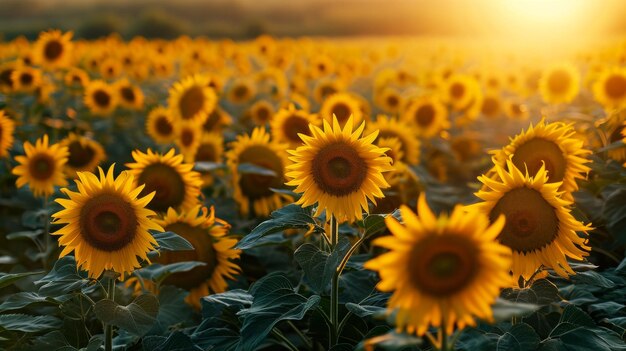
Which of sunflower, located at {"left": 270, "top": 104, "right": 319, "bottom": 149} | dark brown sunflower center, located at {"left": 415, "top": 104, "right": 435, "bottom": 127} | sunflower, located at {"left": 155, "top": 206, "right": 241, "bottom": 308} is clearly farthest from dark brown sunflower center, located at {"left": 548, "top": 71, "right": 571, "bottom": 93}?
sunflower, located at {"left": 155, "top": 206, "right": 241, "bottom": 308}

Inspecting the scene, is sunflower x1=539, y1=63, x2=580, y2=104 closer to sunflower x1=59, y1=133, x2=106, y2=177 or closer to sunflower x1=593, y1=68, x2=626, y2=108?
sunflower x1=593, y1=68, x2=626, y2=108

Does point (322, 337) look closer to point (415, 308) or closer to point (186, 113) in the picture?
point (415, 308)

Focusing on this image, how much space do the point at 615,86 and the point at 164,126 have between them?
15.1 ft

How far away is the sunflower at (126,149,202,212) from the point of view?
14.3 ft

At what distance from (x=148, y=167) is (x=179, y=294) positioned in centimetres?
101

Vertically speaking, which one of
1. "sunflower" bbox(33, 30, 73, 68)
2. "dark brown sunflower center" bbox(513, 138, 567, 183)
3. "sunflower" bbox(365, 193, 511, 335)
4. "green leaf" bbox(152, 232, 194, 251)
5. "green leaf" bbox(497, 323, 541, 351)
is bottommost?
"green leaf" bbox(497, 323, 541, 351)

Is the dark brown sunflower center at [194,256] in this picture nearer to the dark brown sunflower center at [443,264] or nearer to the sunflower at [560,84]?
the dark brown sunflower center at [443,264]

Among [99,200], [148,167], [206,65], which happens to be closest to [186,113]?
[148,167]

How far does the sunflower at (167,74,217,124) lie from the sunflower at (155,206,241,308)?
11.7 ft

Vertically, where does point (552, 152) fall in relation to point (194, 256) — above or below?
above

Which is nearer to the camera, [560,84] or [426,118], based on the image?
[426,118]

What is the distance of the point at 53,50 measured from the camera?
9539mm

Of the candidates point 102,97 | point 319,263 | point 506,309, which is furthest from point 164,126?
point 506,309

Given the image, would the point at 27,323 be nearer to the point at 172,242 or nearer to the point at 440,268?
the point at 172,242
